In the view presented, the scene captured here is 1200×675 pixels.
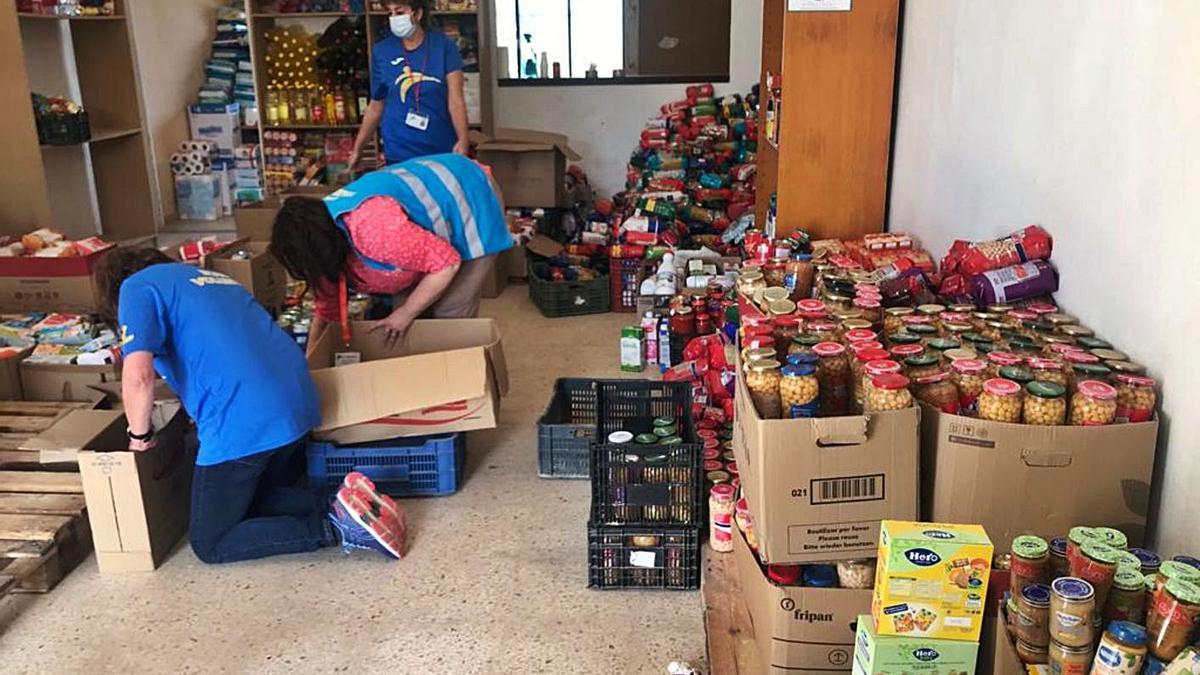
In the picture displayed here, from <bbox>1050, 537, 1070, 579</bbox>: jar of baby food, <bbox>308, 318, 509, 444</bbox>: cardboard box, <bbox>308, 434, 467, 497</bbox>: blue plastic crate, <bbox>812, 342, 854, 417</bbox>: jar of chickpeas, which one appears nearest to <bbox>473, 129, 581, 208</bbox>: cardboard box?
<bbox>308, 318, 509, 444</bbox>: cardboard box

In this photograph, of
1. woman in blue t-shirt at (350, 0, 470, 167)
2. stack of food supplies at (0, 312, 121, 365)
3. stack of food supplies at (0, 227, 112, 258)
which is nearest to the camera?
stack of food supplies at (0, 312, 121, 365)

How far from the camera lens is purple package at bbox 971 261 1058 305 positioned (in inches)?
95.3

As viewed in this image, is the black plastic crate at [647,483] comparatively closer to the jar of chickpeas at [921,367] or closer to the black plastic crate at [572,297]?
the jar of chickpeas at [921,367]

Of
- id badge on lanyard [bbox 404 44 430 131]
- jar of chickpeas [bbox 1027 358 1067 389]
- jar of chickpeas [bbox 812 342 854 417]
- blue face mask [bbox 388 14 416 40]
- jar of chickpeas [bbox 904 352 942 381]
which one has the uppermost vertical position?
blue face mask [bbox 388 14 416 40]

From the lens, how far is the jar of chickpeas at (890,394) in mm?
1870

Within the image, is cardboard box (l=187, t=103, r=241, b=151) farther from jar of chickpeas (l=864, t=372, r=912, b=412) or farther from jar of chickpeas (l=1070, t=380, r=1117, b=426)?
jar of chickpeas (l=1070, t=380, r=1117, b=426)

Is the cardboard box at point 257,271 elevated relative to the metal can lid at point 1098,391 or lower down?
lower down

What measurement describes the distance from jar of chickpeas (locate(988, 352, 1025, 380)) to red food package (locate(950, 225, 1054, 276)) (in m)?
0.48

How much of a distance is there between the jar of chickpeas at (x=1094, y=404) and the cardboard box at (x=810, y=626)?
1.75 ft

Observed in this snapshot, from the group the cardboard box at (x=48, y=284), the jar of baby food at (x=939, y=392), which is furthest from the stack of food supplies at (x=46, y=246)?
the jar of baby food at (x=939, y=392)

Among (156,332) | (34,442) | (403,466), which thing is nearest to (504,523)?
(403,466)

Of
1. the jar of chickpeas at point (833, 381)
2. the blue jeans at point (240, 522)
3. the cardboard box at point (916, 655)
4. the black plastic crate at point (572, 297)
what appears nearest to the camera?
the cardboard box at point (916, 655)

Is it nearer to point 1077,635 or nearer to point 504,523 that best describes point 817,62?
point 504,523

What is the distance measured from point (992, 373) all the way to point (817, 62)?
6.61 ft
